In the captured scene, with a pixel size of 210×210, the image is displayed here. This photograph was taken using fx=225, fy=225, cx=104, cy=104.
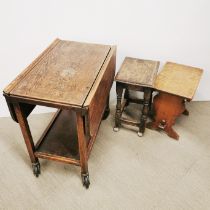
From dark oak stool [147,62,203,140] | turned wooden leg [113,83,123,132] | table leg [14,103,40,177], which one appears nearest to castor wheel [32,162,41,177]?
table leg [14,103,40,177]

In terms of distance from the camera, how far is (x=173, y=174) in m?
1.65

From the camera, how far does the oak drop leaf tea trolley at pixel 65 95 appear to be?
3.84ft

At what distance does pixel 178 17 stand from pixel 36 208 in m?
1.78

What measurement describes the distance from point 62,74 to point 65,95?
22 centimetres

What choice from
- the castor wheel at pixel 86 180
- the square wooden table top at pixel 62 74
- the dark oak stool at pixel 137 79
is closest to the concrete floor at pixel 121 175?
the castor wheel at pixel 86 180

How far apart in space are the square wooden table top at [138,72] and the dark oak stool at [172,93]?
4.0 inches

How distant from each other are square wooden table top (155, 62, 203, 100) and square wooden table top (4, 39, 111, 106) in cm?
50

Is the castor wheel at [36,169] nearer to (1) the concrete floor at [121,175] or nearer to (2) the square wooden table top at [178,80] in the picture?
(1) the concrete floor at [121,175]

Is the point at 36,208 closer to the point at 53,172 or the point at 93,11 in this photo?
the point at 53,172

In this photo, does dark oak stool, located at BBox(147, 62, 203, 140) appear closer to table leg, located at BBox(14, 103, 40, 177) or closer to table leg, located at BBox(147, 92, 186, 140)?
table leg, located at BBox(147, 92, 186, 140)

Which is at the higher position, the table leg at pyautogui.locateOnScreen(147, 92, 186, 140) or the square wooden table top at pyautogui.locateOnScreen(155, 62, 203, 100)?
the square wooden table top at pyautogui.locateOnScreen(155, 62, 203, 100)

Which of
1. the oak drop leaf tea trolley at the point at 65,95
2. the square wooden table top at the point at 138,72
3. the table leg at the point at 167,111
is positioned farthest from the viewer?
the table leg at the point at 167,111

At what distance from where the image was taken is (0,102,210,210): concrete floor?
148cm

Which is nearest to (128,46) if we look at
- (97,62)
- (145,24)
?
(145,24)
